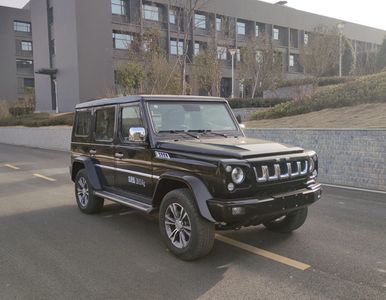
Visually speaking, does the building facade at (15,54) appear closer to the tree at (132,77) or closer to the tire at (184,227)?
the tree at (132,77)

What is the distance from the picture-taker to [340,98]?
16.3 m

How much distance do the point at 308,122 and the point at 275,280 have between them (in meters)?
11.3

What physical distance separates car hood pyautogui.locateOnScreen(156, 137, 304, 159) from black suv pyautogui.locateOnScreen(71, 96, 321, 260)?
12 mm

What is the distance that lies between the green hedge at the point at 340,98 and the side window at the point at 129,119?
12.0m

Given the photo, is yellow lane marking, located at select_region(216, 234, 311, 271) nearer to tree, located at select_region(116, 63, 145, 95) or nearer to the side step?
the side step

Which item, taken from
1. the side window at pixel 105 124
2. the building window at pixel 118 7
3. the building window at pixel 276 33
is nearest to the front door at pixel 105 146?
the side window at pixel 105 124

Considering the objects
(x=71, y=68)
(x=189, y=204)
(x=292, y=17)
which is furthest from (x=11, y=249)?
(x=292, y=17)

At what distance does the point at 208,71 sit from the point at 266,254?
2693cm

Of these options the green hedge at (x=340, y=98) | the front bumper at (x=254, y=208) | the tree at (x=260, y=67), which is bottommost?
the front bumper at (x=254, y=208)

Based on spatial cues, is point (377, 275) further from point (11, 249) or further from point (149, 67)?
point (149, 67)

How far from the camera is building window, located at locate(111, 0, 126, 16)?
41.2m

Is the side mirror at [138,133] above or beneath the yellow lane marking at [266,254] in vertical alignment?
above

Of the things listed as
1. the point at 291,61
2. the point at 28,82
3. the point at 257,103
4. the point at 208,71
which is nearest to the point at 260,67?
the point at 208,71

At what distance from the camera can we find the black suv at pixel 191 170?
4660 mm
